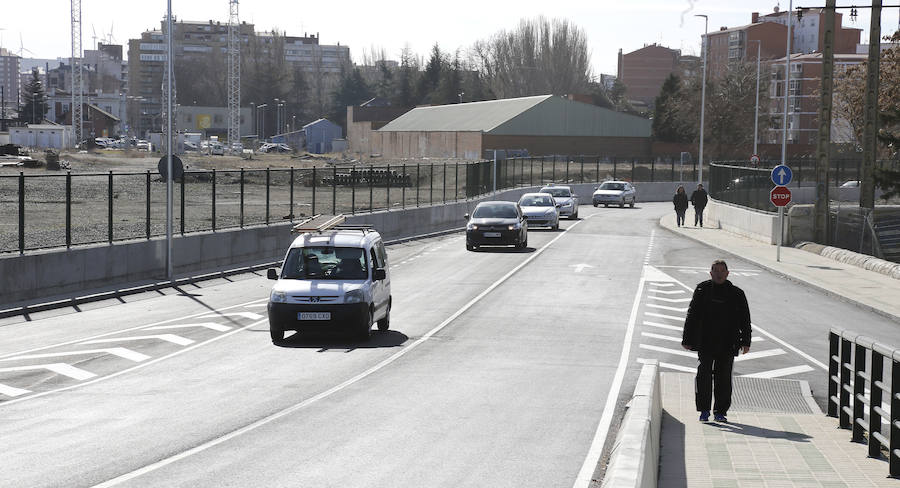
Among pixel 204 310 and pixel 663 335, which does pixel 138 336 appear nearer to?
pixel 204 310

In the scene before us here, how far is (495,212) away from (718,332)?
2749cm

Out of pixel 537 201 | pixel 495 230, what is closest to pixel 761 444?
pixel 495 230

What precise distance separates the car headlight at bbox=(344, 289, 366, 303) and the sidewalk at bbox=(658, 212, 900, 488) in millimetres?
5397

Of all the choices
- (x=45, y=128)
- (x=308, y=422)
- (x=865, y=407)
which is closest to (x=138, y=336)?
(x=308, y=422)

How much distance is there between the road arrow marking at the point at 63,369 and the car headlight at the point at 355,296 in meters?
4.52

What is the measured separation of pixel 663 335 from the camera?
20250mm

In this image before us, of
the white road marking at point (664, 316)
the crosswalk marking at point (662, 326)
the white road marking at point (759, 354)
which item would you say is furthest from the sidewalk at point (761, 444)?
the white road marking at point (664, 316)

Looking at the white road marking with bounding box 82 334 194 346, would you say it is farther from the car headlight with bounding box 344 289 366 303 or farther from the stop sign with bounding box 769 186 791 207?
the stop sign with bounding box 769 186 791 207

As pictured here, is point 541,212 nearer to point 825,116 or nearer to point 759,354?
point 825,116

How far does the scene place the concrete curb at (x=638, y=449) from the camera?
675 cm

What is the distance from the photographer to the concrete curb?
22.2 ft

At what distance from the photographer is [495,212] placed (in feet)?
130

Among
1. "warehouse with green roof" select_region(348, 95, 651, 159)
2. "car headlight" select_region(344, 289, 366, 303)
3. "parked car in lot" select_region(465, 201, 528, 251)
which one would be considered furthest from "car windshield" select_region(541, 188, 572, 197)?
"warehouse with green roof" select_region(348, 95, 651, 159)

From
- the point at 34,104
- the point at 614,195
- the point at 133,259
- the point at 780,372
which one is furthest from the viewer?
the point at 34,104
